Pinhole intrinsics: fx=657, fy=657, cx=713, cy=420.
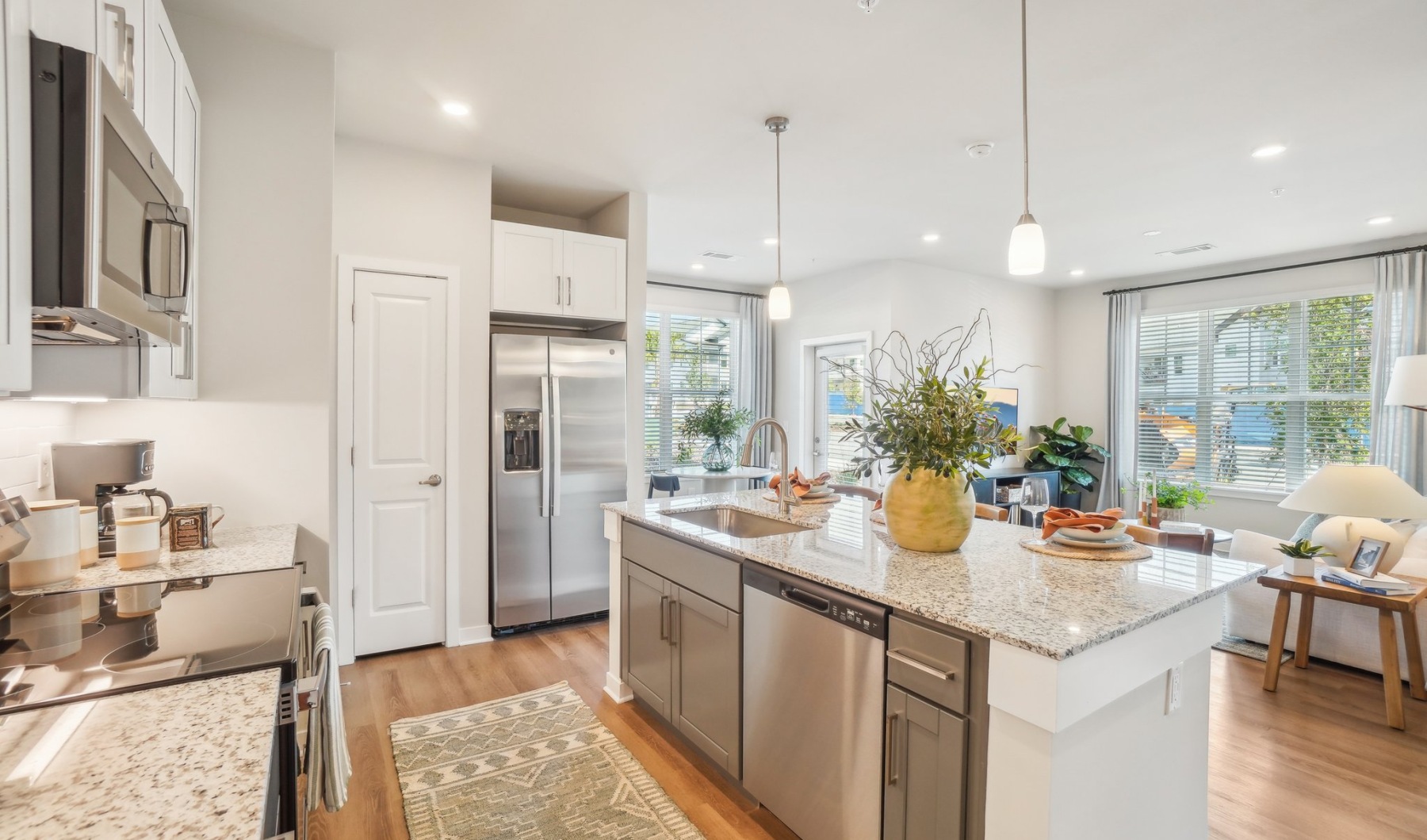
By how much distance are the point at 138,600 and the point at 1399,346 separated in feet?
24.9

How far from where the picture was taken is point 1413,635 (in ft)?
9.68

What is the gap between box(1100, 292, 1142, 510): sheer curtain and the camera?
6.79 metres

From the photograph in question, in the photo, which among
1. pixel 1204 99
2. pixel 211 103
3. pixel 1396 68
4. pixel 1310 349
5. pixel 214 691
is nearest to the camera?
pixel 214 691

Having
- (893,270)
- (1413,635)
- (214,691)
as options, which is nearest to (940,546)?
(214,691)

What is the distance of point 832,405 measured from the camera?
22.9 ft

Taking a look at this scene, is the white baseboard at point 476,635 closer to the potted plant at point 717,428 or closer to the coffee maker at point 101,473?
the coffee maker at point 101,473

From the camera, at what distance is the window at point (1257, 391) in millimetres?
5484

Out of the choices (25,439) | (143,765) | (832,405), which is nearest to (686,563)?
(143,765)

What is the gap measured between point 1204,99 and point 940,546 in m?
2.47

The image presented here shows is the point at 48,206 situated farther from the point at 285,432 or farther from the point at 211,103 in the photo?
the point at 211,103

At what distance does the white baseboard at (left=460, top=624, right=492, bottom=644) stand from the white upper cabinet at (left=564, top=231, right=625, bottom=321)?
188 centimetres

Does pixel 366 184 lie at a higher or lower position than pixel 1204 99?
lower

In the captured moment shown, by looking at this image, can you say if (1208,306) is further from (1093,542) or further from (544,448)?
(544,448)

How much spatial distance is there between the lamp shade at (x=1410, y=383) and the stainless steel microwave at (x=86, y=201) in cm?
626
